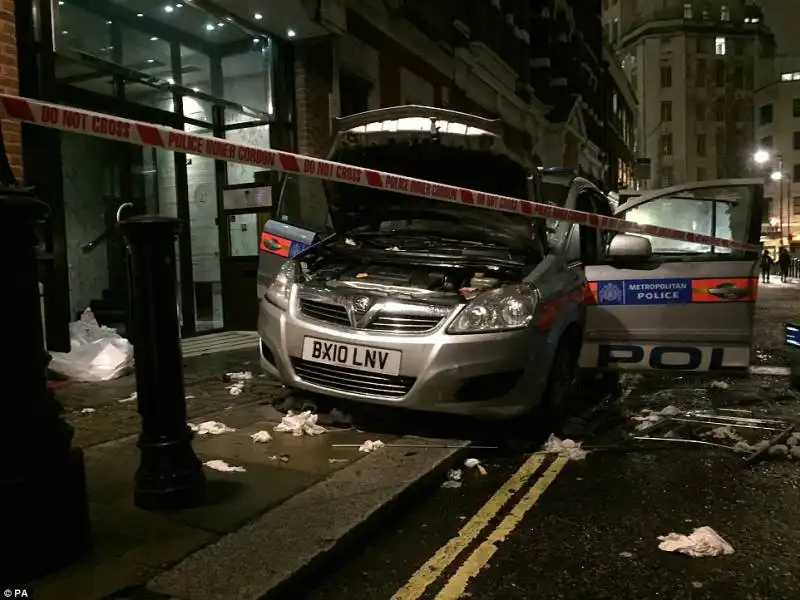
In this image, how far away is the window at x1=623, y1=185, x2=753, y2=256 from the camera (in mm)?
5707

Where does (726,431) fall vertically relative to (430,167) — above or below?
below

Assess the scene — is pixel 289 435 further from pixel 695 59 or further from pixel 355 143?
pixel 695 59

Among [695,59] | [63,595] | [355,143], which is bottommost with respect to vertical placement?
[63,595]

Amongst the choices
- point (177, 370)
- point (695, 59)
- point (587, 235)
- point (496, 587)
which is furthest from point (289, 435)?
point (695, 59)

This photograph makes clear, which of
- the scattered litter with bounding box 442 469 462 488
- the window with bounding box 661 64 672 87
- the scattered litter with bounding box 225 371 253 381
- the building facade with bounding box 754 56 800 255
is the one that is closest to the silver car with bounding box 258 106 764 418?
the scattered litter with bounding box 442 469 462 488

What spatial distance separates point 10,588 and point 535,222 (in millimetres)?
3995

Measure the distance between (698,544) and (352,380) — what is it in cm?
223

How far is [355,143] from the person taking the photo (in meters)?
5.47

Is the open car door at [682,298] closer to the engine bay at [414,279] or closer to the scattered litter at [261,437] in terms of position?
the engine bay at [414,279]

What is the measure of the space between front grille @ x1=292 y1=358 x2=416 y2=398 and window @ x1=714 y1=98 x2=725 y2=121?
9206cm

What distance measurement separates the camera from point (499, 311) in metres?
4.36

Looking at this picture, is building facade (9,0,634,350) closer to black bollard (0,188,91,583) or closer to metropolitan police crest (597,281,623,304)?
metropolitan police crest (597,281,623,304)

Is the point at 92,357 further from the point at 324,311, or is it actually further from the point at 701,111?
the point at 701,111

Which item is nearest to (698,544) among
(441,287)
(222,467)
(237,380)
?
(441,287)
